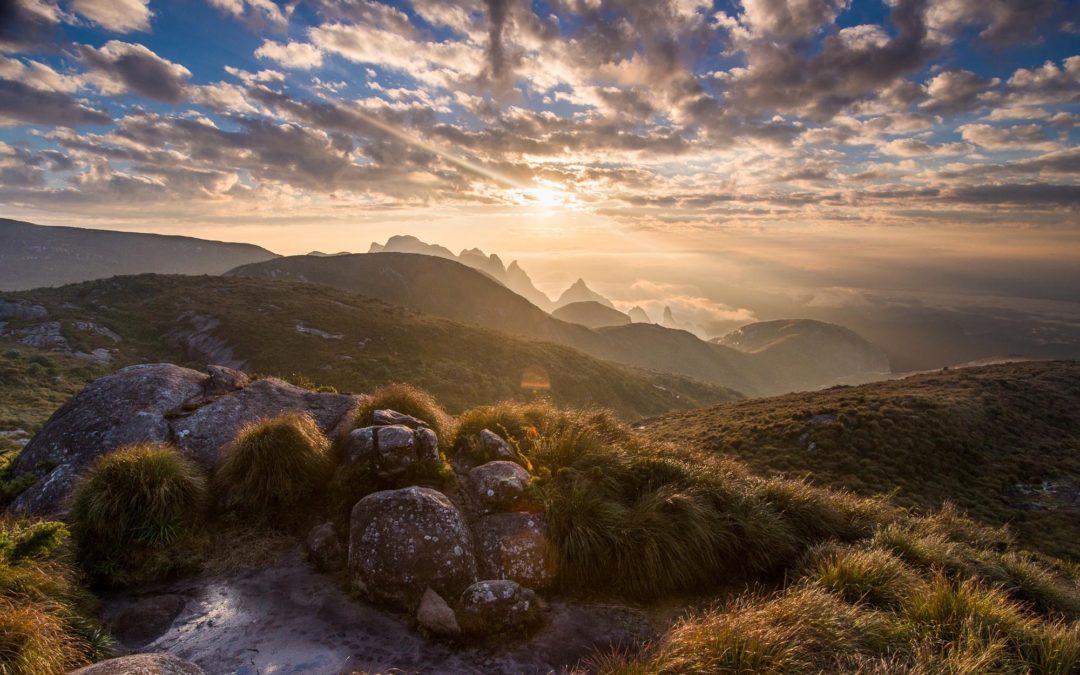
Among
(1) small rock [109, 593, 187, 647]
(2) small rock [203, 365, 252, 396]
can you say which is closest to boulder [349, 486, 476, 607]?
(1) small rock [109, 593, 187, 647]

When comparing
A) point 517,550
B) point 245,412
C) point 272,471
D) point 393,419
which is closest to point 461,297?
point 245,412

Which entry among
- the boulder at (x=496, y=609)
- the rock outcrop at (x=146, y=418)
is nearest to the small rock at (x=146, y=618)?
the rock outcrop at (x=146, y=418)

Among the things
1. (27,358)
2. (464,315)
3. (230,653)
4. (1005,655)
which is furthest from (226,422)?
(464,315)

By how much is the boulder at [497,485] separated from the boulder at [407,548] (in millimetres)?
841

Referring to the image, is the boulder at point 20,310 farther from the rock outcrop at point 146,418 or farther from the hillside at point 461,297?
the hillside at point 461,297

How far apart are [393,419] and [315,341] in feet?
151

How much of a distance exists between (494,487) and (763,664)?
5154mm

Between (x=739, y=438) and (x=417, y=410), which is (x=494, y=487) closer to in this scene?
(x=417, y=410)

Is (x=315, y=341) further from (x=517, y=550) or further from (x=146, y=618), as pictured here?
(x=517, y=550)

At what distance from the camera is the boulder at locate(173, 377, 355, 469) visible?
9797mm

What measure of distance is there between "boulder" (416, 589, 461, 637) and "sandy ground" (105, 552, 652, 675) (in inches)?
6.5

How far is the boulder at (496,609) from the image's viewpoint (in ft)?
20.6

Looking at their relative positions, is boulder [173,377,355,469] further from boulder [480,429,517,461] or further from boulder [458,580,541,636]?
boulder [458,580,541,636]

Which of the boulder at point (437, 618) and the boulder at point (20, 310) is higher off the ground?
the boulder at point (437, 618)
